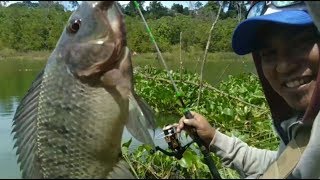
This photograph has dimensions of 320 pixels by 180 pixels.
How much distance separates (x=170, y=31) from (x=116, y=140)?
28.2 m

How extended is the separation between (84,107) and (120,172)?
268 mm

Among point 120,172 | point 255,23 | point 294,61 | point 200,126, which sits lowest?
point 200,126

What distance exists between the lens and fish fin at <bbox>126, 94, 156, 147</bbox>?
1.71 meters

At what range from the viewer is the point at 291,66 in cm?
241

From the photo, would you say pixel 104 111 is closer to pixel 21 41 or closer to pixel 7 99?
pixel 7 99

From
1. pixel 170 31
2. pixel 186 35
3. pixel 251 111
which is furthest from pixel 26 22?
pixel 251 111

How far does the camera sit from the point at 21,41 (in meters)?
31.6

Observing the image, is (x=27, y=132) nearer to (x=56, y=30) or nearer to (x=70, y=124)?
(x=70, y=124)

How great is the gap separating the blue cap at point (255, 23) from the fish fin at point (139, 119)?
0.84 m

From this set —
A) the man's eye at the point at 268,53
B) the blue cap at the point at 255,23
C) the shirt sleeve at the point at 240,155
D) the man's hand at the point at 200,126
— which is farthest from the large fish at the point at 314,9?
the shirt sleeve at the point at 240,155

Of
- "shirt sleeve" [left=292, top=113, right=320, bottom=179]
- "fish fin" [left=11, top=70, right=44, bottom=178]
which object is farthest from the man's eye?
"fish fin" [left=11, top=70, right=44, bottom=178]

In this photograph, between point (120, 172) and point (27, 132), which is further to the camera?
point (27, 132)

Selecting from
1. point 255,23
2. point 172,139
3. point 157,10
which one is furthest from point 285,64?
point 157,10

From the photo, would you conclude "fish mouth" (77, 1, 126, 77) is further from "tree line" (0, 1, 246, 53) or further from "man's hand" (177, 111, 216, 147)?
"tree line" (0, 1, 246, 53)
